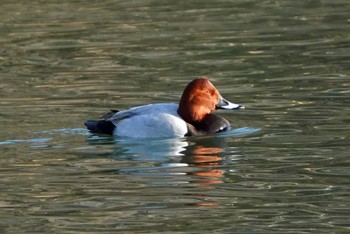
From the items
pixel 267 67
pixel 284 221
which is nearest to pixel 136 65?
pixel 267 67

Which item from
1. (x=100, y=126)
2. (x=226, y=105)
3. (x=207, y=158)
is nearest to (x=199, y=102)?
(x=226, y=105)

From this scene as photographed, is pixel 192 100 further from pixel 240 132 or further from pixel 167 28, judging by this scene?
pixel 167 28

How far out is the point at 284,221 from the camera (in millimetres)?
8344

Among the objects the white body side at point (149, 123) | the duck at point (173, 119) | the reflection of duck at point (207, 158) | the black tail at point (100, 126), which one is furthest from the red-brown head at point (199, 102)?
the black tail at point (100, 126)

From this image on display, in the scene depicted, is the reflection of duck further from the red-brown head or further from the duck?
the red-brown head

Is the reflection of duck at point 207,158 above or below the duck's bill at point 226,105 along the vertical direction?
below

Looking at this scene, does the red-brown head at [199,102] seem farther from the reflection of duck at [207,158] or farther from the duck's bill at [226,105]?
the reflection of duck at [207,158]

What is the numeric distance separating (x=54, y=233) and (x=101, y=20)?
12776mm

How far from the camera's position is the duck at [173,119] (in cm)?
1206

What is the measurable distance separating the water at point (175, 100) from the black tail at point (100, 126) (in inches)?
3.7

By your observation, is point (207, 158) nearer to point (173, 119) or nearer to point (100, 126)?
point (173, 119)

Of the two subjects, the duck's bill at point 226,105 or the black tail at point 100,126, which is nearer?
the black tail at point 100,126

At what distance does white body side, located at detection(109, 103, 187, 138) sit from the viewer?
12039 mm

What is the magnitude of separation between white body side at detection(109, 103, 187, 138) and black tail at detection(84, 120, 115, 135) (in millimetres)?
47
